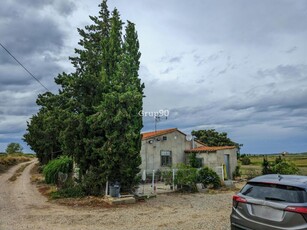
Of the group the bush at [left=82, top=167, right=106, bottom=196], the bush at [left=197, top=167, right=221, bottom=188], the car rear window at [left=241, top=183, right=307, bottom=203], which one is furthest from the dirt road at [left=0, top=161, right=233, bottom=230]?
the bush at [left=197, top=167, right=221, bottom=188]

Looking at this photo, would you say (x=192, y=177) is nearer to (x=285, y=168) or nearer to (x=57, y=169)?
(x=285, y=168)

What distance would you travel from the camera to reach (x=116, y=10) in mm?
17766

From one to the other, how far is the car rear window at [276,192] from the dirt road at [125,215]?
3131 mm

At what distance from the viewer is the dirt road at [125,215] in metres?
9.22

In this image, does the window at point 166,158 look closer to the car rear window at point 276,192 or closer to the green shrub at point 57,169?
the green shrub at point 57,169

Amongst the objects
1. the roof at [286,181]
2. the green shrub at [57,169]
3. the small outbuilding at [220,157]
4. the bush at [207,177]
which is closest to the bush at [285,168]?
the small outbuilding at [220,157]

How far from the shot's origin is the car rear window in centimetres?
529

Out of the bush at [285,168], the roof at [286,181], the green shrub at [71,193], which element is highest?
the bush at [285,168]

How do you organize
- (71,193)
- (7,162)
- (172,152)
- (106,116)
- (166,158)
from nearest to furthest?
(106,116) < (71,193) < (166,158) < (172,152) < (7,162)

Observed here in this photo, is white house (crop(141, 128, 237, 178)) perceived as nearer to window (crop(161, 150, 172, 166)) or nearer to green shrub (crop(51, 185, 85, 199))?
window (crop(161, 150, 172, 166))

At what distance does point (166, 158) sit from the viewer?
84.7 feet

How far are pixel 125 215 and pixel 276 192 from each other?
22.0ft

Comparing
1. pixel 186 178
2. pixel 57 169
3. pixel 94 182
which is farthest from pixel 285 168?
pixel 57 169

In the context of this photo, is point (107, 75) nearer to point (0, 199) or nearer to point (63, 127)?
point (63, 127)
